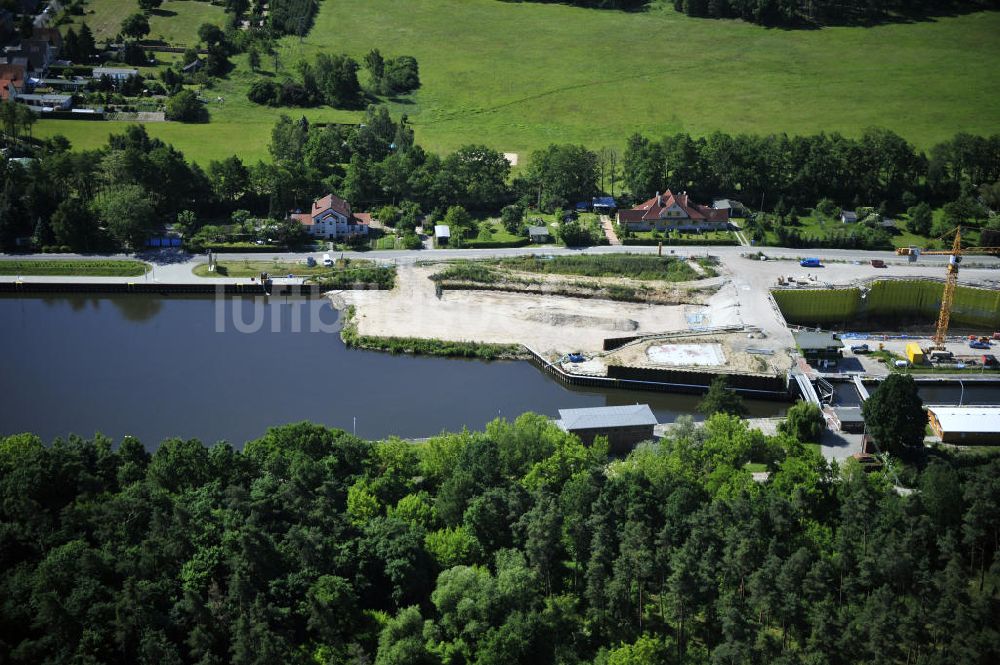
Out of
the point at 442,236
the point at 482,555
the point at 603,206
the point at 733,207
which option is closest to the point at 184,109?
the point at 442,236

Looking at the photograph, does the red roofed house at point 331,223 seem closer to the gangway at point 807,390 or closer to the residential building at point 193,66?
the gangway at point 807,390

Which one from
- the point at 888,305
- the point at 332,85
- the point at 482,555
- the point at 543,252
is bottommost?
the point at 482,555

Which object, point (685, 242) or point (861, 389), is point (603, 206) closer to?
point (685, 242)

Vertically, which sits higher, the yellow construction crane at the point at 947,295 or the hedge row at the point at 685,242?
the hedge row at the point at 685,242

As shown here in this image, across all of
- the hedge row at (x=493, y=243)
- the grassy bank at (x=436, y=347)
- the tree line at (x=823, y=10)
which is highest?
the tree line at (x=823, y=10)

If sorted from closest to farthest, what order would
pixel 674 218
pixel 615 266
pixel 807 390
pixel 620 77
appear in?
pixel 807 390 → pixel 615 266 → pixel 674 218 → pixel 620 77

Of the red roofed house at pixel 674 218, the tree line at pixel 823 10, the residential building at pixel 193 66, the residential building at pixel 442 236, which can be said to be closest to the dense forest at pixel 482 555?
the residential building at pixel 442 236
